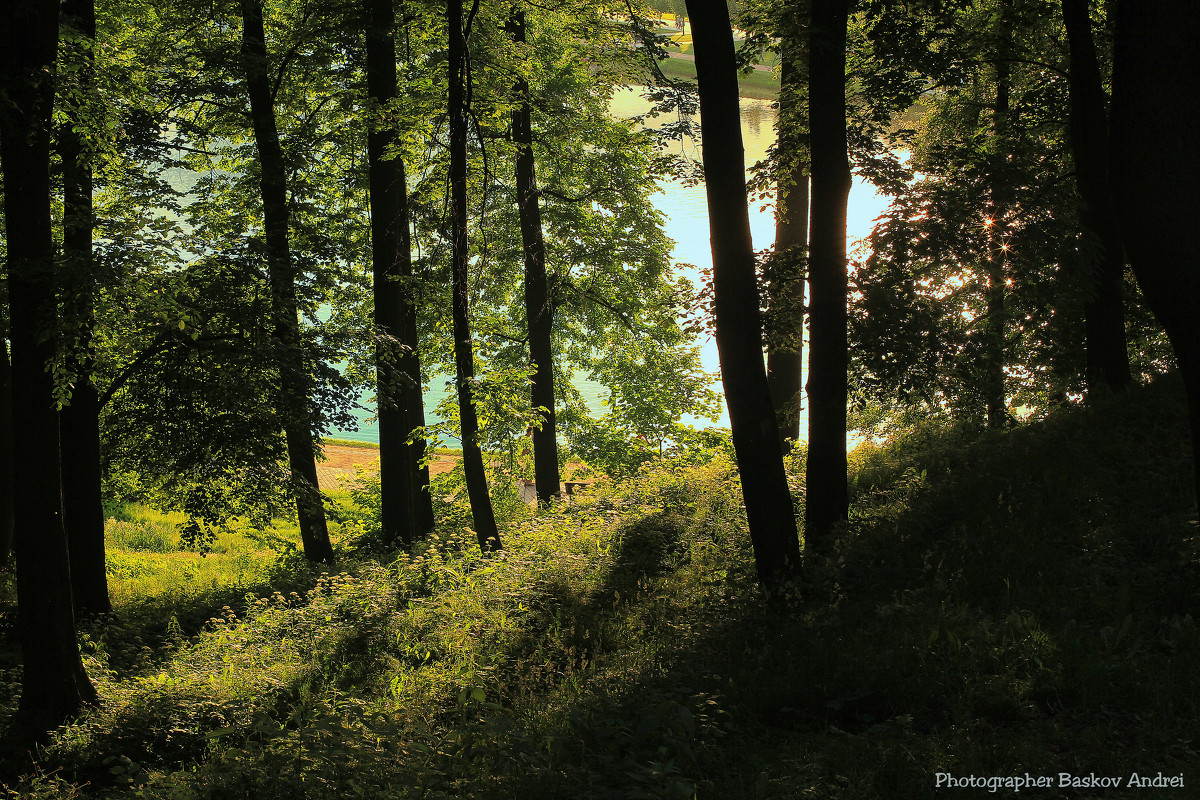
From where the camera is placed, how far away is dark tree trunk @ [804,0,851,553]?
7844 millimetres

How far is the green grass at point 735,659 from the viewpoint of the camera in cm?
451

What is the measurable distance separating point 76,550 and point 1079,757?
12454mm

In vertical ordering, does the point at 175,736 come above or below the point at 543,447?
below

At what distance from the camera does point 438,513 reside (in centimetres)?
1972

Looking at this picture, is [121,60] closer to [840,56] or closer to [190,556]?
[840,56]

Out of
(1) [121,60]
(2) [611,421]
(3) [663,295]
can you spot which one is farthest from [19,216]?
(2) [611,421]

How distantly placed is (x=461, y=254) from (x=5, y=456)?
24.6 feet

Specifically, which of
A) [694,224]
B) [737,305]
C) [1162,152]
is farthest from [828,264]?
[694,224]

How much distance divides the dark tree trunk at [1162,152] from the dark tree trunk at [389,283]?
9831 millimetres

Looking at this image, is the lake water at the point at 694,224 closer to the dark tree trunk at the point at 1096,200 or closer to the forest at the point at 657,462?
the forest at the point at 657,462

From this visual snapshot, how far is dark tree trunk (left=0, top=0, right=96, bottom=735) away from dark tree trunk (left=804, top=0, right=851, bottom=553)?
289 inches

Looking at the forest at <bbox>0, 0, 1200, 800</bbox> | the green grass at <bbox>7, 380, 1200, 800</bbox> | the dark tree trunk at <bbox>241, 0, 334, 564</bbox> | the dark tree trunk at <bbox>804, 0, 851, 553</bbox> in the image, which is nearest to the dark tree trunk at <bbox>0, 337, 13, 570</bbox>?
the forest at <bbox>0, 0, 1200, 800</bbox>

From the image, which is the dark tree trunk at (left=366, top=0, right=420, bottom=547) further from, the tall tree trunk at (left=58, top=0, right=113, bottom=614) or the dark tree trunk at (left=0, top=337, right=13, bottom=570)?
the dark tree trunk at (left=0, top=337, right=13, bottom=570)

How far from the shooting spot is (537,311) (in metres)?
17.0
